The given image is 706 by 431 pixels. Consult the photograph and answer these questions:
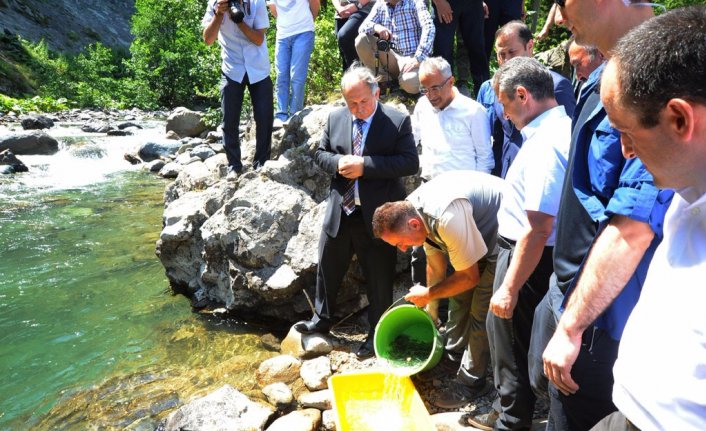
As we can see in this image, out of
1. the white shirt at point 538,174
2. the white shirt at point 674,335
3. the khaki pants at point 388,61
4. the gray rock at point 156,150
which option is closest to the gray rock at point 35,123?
the gray rock at point 156,150

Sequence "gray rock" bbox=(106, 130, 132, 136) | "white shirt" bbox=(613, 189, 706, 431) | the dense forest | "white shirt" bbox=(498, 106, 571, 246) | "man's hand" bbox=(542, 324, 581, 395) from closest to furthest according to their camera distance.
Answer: "white shirt" bbox=(613, 189, 706, 431) → "man's hand" bbox=(542, 324, 581, 395) → "white shirt" bbox=(498, 106, 571, 246) → "gray rock" bbox=(106, 130, 132, 136) → the dense forest

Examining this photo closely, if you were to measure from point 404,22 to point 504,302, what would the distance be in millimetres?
3544

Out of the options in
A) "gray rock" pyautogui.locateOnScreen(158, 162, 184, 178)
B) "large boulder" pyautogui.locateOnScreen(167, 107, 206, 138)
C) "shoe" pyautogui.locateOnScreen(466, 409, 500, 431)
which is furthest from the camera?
"large boulder" pyautogui.locateOnScreen(167, 107, 206, 138)

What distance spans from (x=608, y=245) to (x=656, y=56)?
0.61 meters

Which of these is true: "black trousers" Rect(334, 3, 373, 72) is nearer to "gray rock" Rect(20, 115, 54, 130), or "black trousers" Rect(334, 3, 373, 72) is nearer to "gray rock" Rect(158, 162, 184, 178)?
"gray rock" Rect(158, 162, 184, 178)

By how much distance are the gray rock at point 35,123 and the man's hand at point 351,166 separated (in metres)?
14.2

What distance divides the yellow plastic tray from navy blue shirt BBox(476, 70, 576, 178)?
1.54 m

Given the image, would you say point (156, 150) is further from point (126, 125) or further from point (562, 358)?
point (562, 358)

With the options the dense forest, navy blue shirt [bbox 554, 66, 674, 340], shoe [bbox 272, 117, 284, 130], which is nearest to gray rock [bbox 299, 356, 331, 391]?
navy blue shirt [bbox 554, 66, 674, 340]

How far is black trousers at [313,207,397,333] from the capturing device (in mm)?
3914

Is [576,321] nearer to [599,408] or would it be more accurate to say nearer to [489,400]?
[599,408]

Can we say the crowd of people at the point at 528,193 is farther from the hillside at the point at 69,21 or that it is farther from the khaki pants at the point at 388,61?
the hillside at the point at 69,21

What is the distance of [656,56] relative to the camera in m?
1.06

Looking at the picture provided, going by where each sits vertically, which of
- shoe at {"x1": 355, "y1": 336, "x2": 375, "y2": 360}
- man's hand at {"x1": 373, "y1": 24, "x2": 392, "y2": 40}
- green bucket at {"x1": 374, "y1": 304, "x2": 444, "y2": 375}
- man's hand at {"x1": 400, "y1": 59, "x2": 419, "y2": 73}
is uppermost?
man's hand at {"x1": 373, "y1": 24, "x2": 392, "y2": 40}
